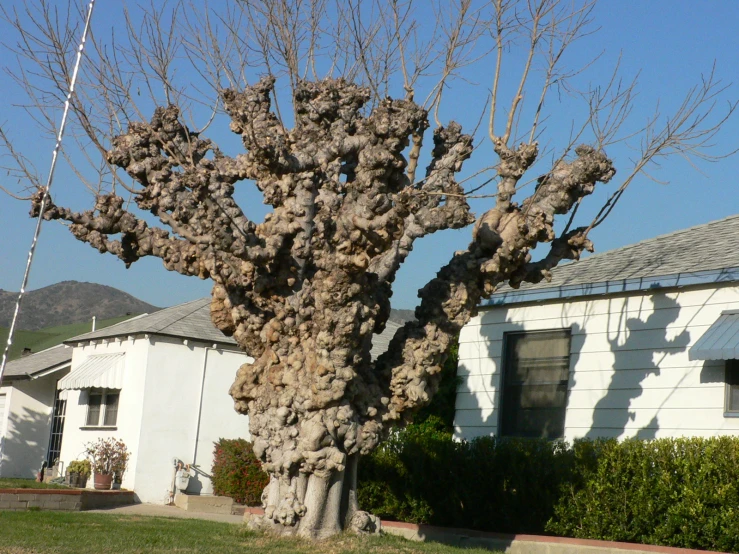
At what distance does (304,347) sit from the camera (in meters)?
9.47

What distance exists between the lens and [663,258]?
13.4 m

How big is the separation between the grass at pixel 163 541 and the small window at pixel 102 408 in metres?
9.01

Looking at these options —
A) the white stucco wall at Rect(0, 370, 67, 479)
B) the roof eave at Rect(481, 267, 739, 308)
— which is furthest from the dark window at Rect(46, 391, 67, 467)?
the roof eave at Rect(481, 267, 739, 308)

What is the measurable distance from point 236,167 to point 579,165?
395 centimetres

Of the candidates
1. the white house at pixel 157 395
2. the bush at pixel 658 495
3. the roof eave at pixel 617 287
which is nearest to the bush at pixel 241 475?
the white house at pixel 157 395

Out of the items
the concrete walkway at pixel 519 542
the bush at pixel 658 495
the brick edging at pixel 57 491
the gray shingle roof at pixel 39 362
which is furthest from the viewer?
the gray shingle roof at pixel 39 362

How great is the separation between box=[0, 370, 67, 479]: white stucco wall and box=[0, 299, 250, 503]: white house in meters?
2.55

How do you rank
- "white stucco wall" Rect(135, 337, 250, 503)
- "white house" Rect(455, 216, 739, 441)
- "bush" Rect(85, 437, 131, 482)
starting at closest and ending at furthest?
"white house" Rect(455, 216, 739, 441), "bush" Rect(85, 437, 131, 482), "white stucco wall" Rect(135, 337, 250, 503)

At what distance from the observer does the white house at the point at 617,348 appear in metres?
11.6

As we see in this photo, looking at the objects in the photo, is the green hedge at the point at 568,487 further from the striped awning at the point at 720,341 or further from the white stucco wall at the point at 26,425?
the white stucco wall at the point at 26,425

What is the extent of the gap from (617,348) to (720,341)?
76.0 inches

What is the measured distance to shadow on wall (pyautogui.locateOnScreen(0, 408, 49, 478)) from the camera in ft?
77.8

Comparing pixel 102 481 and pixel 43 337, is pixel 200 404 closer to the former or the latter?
pixel 102 481

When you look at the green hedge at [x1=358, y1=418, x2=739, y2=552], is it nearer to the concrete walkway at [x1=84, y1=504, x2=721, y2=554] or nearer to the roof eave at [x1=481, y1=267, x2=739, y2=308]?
the concrete walkway at [x1=84, y1=504, x2=721, y2=554]
